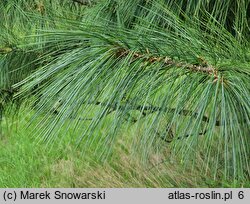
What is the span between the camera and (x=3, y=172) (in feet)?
7.66

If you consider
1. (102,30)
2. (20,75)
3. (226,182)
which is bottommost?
(226,182)

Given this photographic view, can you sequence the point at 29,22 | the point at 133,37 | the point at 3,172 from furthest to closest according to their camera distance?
1. the point at 3,172
2. the point at 29,22
3. the point at 133,37

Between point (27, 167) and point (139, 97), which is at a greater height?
point (139, 97)

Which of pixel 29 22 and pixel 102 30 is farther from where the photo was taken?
pixel 29 22

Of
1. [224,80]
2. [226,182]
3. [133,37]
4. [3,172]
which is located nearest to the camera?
[224,80]

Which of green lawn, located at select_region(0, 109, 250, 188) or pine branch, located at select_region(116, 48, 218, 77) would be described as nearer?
pine branch, located at select_region(116, 48, 218, 77)

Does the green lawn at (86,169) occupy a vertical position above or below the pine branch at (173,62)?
below

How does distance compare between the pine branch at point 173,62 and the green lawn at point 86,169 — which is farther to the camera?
the green lawn at point 86,169

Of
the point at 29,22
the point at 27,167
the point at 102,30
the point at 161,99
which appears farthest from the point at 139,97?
the point at 27,167

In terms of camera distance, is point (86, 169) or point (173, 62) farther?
point (86, 169)

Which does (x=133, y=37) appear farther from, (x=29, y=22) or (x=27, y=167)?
(x=27, y=167)

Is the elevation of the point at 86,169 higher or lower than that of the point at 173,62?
lower

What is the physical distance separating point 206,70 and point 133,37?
0.50 feet

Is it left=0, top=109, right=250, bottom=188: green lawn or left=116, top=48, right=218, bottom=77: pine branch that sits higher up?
left=116, top=48, right=218, bottom=77: pine branch
